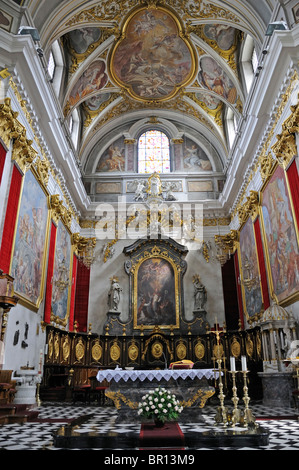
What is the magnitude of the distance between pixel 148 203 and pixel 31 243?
24.0ft

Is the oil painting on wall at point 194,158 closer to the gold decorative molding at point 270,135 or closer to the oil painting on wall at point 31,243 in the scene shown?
the gold decorative molding at point 270,135

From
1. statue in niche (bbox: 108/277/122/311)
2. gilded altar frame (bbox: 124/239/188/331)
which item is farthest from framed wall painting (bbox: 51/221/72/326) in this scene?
gilded altar frame (bbox: 124/239/188/331)

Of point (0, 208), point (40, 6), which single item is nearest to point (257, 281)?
point (0, 208)

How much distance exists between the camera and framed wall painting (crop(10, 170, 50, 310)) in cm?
972

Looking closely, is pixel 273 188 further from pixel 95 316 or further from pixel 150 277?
pixel 95 316

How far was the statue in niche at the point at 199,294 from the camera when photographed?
16.1m

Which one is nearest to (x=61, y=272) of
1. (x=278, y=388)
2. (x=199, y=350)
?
(x=199, y=350)

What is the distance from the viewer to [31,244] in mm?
10742

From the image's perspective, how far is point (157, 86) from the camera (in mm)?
17016

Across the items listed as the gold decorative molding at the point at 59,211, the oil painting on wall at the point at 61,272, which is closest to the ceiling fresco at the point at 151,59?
the gold decorative molding at the point at 59,211

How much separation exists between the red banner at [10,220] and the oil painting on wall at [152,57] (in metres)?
7.97

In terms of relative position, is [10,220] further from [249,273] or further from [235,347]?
[235,347]
